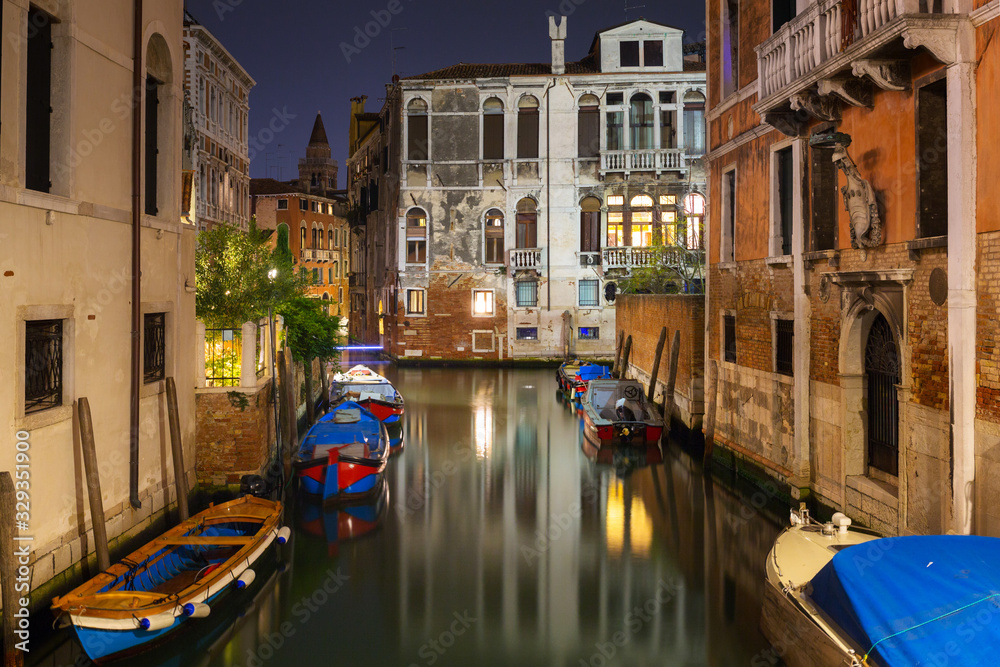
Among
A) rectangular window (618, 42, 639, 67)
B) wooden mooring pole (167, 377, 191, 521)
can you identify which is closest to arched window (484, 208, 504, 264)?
rectangular window (618, 42, 639, 67)

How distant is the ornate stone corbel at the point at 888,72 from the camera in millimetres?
6277

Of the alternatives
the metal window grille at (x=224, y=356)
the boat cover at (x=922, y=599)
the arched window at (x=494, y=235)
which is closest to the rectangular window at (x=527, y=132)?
the arched window at (x=494, y=235)

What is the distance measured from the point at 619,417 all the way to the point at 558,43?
15.0m

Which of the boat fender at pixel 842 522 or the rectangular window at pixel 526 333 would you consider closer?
the boat fender at pixel 842 522

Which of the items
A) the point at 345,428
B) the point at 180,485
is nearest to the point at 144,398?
the point at 180,485

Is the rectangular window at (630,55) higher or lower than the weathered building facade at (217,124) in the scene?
higher

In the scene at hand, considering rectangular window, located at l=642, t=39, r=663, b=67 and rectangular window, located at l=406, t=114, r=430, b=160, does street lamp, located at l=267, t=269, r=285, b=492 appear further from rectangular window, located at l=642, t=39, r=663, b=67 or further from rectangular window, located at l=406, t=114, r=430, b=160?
rectangular window, located at l=642, t=39, r=663, b=67

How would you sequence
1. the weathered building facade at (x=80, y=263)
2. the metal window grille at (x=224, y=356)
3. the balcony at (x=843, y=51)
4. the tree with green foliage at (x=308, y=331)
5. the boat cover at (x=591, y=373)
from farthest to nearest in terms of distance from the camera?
the boat cover at (x=591, y=373)
the tree with green foliage at (x=308, y=331)
the metal window grille at (x=224, y=356)
the balcony at (x=843, y=51)
the weathered building facade at (x=80, y=263)

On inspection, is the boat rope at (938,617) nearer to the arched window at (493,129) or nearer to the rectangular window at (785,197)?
the rectangular window at (785,197)

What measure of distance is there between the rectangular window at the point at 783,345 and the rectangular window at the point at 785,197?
2.74 ft

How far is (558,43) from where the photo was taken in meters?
25.0

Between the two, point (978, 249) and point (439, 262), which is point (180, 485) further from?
point (439, 262)

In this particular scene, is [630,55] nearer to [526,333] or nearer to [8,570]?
[526,333]

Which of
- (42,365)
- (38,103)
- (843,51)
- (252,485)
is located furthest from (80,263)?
(843,51)
